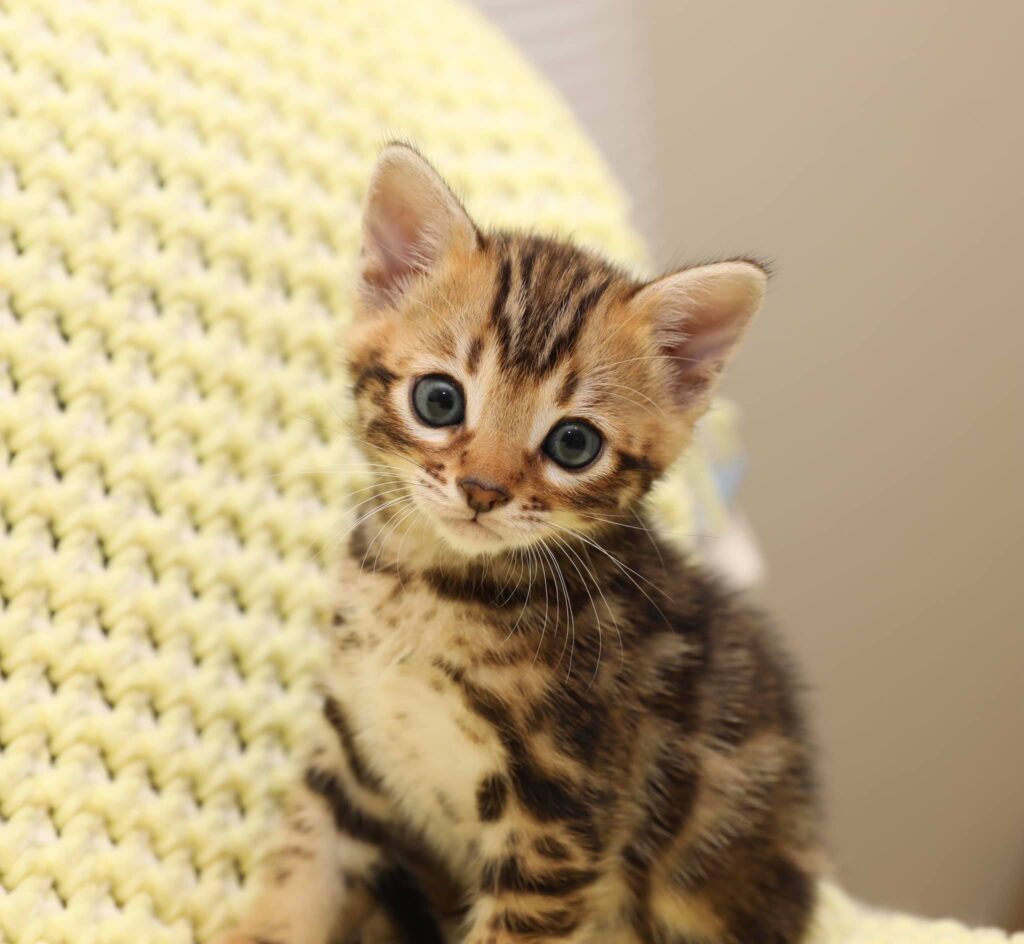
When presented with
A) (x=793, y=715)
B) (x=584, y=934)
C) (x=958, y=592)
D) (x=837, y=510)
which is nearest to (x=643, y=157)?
(x=837, y=510)

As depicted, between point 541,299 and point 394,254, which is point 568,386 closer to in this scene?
point 541,299

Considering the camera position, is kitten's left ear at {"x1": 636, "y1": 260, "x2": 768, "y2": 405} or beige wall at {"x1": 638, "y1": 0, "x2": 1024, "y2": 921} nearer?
kitten's left ear at {"x1": 636, "y1": 260, "x2": 768, "y2": 405}

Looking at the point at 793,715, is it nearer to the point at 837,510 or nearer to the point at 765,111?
the point at 837,510

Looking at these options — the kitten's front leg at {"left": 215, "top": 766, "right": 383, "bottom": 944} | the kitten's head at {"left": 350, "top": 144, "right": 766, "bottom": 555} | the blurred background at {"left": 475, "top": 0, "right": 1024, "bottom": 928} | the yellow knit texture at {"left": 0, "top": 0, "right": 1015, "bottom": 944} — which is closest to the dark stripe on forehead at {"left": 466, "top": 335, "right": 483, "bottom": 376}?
the kitten's head at {"left": 350, "top": 144, "right": 766, "bottom": 555}

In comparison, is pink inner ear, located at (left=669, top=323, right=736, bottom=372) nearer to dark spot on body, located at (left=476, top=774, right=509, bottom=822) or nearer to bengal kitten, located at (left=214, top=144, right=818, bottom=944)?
bengal kitten, located at (left=214, top=144, right=818, bottom=944)

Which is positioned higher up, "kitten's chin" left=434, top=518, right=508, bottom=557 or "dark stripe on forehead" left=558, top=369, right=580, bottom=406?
"dark stripe on forehead" left=558, top=369, right=580, bottom=406

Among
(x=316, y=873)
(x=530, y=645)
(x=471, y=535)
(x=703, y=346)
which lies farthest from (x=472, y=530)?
(x=316, y=873)

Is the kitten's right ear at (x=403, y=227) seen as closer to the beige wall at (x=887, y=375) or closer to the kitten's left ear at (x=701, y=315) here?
the kitten's left ear at (x=701, y=315)
